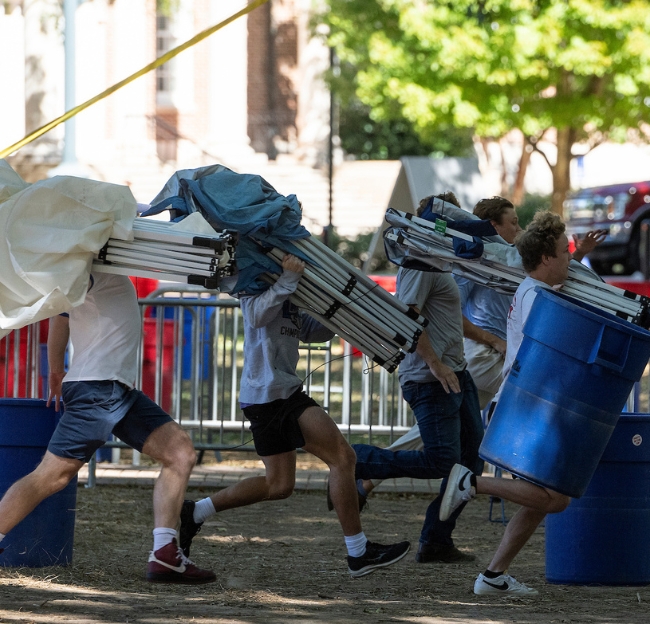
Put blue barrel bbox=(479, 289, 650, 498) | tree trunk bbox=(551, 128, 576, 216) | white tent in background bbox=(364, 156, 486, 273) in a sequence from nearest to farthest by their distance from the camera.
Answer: blue barrel bbox=(479, 289, 650, 498) < white tent in background bbox=(364, 156, 486, 273) < tree trunk bbox=(551, 128, 576, 216)

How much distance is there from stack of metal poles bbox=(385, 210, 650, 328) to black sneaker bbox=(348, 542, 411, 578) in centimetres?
141

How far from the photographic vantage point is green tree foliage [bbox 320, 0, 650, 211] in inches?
829

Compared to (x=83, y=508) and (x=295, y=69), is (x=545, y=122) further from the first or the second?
(x=83, y=508)

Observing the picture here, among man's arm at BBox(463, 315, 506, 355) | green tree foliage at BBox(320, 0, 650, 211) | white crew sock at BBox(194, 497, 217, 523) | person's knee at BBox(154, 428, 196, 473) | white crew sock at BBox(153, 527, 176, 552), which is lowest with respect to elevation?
white crew sock at BBox(194, 497, 217, 523)

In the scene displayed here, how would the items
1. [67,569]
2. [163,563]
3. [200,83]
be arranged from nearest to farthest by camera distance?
[163,563]
[67,569]
[200,83]

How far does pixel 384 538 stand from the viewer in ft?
24.3

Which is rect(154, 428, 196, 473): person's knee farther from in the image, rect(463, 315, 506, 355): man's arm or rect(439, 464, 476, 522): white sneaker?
rect(463, 315, 506, 355): man's arm

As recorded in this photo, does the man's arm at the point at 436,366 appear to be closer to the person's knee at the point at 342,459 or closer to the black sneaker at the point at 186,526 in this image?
the person's knee at the point at 342,459

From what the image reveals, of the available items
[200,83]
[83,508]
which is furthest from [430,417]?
[200,83]

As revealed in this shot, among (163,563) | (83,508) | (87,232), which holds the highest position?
(87,232)

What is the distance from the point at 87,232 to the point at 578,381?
2.21 m

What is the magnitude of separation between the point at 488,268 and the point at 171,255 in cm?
163

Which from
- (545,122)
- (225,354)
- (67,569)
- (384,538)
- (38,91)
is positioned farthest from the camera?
(38,91)

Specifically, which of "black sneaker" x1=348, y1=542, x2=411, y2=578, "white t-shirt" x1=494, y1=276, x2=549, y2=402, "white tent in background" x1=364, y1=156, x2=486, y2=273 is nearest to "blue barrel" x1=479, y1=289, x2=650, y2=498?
"white t-shirt" x1=494, y1=276, x2=549, y2=402
